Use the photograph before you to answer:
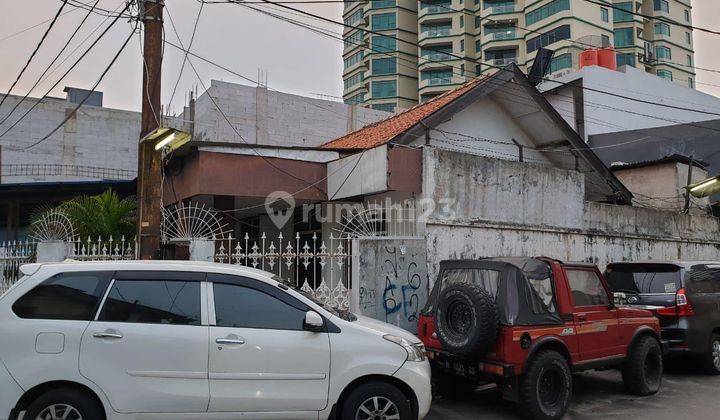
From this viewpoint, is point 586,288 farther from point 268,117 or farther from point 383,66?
point 383,66

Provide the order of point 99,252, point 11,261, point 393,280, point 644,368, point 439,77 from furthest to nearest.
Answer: point 439,77 → point 11,261 → point 99,252 → point 393,280 → point 644,368

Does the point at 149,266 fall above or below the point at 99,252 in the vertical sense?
below

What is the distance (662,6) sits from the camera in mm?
56656

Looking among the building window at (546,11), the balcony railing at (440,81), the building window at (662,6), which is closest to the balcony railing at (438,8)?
the balcony railing at (440,81)

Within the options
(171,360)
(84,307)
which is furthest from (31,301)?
(171,360)

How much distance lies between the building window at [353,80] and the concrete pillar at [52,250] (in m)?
60.3

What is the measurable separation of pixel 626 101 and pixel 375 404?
29.3 meters

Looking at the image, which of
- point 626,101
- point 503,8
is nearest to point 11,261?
point 626,101

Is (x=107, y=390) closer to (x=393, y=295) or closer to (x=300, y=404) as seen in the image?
(x=300, y=404)

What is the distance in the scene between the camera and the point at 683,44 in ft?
194

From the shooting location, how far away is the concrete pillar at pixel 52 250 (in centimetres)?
848

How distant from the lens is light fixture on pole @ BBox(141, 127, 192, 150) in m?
6.88

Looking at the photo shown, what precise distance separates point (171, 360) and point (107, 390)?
546 millimetres

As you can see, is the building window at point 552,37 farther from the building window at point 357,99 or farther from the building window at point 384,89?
the building window at point 357,99
